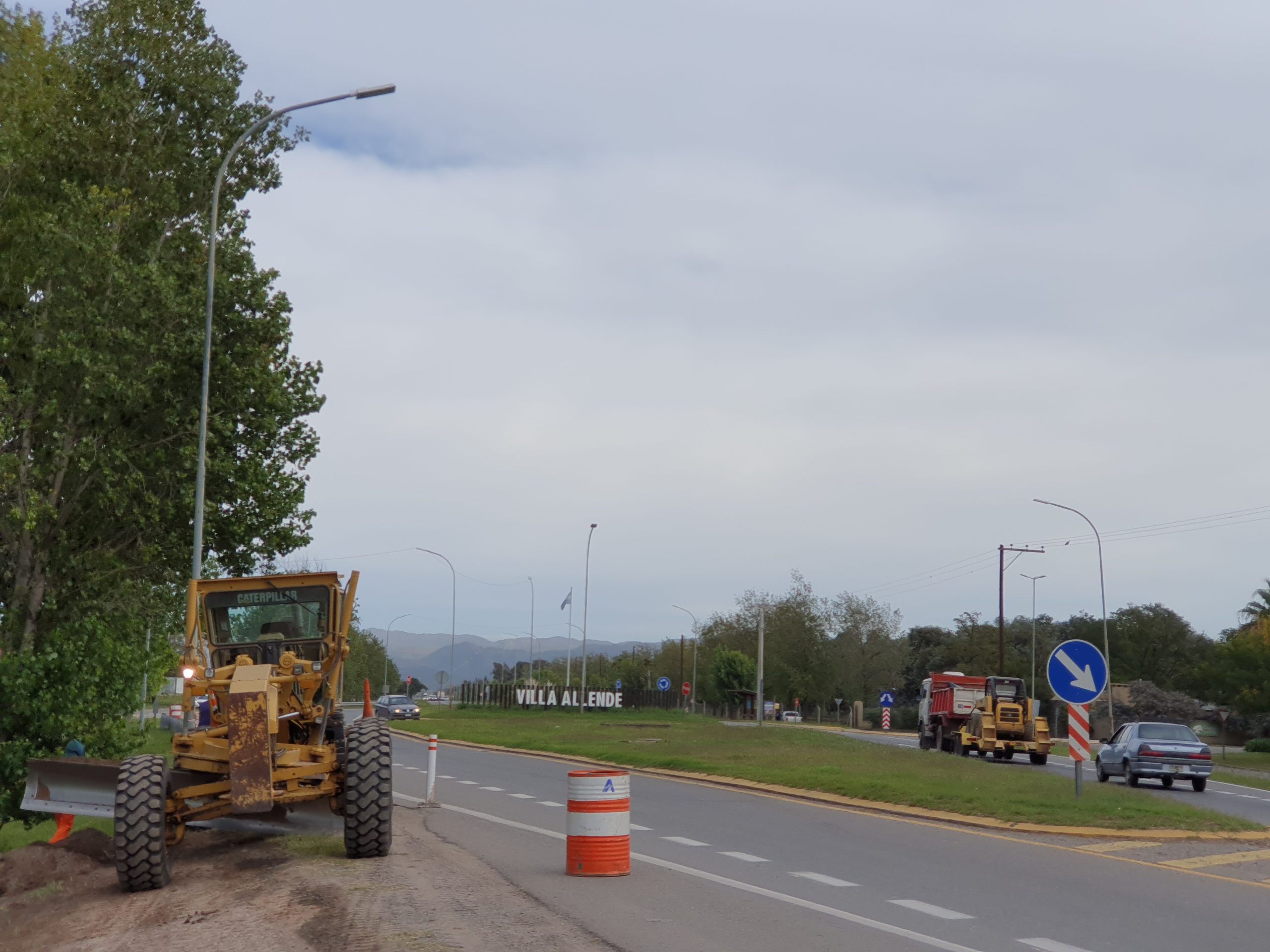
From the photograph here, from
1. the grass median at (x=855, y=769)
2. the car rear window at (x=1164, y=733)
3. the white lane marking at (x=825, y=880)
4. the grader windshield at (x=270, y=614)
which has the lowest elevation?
the grass median at (x=855, y=769)

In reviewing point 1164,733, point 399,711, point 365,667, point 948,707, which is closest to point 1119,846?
point 1164,733

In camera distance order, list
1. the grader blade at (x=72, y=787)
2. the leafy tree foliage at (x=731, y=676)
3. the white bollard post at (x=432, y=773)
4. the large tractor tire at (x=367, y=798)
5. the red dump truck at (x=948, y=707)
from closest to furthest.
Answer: the large tractor tire at (x=367, y=798) → the grader blade at (x=72, y=787) → the white bollard post at (x=432, y=773) → the red dump truck at (x=948, y=707) → the leafy tree foliage at (x=731, y=676)

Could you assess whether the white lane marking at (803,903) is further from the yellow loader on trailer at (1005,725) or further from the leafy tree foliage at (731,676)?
the leafy tree foliage at (731,676)

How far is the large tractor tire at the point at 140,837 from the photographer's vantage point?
11938 millimetres

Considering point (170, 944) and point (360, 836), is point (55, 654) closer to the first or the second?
point (360, 836)

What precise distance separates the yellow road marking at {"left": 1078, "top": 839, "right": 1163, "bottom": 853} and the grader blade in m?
11.3

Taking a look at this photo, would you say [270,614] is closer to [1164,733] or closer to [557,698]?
[1164,733]

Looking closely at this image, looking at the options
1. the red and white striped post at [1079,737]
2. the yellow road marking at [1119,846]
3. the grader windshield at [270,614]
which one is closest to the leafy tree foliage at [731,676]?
the red and white striped post at [1079,737]

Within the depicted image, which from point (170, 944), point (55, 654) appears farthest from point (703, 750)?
point (170, 944)

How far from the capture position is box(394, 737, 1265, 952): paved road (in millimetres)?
9438

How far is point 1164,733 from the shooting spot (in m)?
31.2

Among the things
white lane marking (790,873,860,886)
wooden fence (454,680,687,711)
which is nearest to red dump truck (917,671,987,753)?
wooden fence (454,680,687,711)

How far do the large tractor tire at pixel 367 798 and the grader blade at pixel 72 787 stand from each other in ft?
9.33

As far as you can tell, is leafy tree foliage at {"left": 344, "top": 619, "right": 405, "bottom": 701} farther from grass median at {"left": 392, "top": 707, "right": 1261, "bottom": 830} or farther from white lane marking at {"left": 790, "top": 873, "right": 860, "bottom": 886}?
white lane marking at {"left": 790, "top": 873, "right": 860, "bottom": 886}
